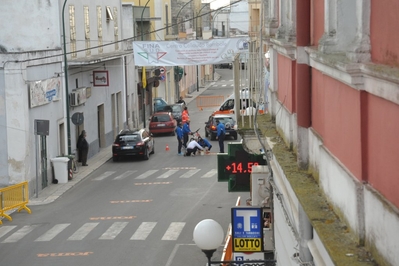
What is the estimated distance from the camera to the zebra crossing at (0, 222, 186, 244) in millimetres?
21406

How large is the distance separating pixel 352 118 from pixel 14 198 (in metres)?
21.0

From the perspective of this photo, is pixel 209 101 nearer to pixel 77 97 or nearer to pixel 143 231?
pixel 77 97

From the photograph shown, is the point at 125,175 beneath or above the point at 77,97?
beneath

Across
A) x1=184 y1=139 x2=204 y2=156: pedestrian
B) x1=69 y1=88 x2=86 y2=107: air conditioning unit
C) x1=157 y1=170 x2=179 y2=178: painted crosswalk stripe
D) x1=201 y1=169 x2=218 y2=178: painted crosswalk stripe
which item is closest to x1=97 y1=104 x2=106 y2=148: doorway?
x1=69 y1=88 x2=86 y2=107: air conditioning unit

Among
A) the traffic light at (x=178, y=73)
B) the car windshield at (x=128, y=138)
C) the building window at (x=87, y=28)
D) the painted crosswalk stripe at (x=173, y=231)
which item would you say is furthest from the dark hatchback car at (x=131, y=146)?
the traffic light at (x=178, y=73)

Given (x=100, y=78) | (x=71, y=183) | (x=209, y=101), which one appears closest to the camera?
(x=71, y=183)

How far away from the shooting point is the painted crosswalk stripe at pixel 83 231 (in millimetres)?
21625

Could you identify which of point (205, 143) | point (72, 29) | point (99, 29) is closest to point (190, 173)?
point (205, 143)

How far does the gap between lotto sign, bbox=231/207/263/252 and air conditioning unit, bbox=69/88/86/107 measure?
77.6ft

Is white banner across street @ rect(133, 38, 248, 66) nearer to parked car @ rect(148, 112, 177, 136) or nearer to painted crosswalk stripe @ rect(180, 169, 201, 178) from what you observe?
painted crosswalk stripe @ rect(180, 169, 201, 178)

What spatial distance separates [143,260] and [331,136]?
39.6 ft

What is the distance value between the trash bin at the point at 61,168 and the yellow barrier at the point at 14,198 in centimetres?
510

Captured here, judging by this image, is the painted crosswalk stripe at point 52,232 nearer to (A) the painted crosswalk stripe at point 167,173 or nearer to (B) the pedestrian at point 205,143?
(A) the painted crosswalk stripe at point 167,173

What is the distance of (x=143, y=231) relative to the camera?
22141 millimetres
